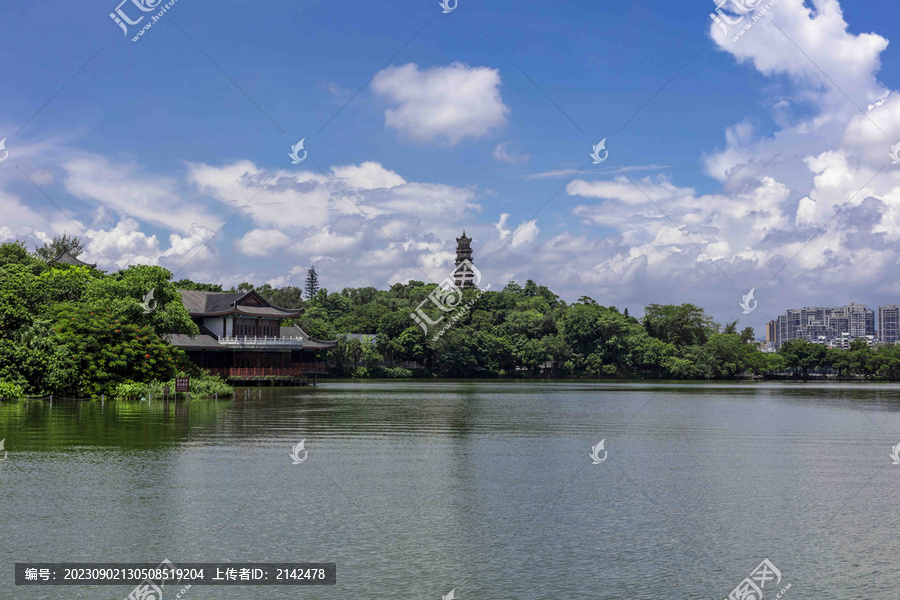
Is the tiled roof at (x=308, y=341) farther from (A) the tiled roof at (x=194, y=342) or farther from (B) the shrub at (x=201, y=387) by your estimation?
(B) the shrub at (x=201, y=387)

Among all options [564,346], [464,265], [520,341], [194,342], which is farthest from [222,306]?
[464,265]

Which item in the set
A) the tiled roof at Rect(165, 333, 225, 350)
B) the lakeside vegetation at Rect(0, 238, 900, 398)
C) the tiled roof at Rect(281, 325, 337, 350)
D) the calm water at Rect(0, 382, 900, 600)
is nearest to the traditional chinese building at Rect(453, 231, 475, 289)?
the lakeside vegetation at Rect(0, 238, 900, 398)

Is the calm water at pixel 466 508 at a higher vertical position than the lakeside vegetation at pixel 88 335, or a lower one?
lower

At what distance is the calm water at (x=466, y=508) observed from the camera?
9.81m

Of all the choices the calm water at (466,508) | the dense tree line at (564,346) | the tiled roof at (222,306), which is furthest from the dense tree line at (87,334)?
the dense tree line at (564,346)

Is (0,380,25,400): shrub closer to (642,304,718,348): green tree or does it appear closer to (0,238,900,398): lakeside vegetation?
→ (0,238,900,398): lakeside vegetation

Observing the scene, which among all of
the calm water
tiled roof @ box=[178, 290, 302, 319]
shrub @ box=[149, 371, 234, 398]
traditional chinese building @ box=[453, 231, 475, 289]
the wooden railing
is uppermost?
traditional chinese building @ box=[453, 231, 475, 289]

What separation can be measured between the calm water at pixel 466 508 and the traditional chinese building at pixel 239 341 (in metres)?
30.2

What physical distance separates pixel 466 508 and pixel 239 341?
44.9 meters

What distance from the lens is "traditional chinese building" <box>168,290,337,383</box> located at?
54969 mm

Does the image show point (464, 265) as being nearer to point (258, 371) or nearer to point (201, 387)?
point (258, 371)

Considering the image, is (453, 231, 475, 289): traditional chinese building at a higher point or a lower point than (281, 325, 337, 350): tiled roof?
higher

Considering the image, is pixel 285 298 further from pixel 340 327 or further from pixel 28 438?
pixel 28 438

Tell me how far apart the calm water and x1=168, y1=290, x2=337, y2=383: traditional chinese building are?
30.2 metres
